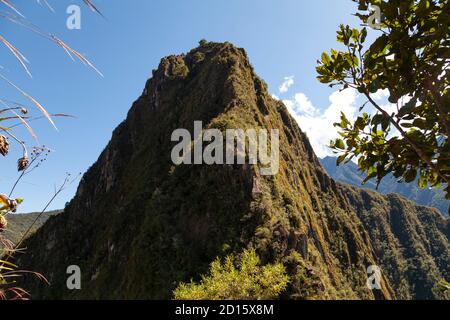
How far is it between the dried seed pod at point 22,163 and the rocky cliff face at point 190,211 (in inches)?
932

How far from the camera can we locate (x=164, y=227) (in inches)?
1528

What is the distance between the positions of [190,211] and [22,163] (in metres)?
35.6

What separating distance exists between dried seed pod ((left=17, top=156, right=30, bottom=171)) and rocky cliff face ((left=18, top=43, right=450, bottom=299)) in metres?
23.7

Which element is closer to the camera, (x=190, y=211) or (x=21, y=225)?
(x=190, y=211)

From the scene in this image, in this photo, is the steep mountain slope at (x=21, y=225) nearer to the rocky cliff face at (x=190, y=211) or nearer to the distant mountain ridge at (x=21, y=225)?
the distant mountain ridge at (x=21, y=225)

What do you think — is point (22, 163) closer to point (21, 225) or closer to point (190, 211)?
point (190, 211)

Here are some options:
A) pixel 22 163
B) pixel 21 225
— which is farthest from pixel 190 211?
pixel 21 225

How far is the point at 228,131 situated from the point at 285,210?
11107 mm

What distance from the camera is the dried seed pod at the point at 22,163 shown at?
7.44 feet

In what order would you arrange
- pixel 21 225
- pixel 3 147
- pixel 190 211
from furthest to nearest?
pixel 21 225
pixel 190 211
pixel 3 147

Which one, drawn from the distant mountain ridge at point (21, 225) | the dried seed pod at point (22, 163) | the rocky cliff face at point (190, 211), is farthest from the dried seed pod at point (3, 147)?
the rocky cliff face at point (190, 211)

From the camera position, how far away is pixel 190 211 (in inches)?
1473

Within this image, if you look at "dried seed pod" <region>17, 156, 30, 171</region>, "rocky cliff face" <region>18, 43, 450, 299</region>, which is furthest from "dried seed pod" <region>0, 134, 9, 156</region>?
"rocky cliff face" <region>18, 43, 450, 299</region>

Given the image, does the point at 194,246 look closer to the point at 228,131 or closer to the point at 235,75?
the point at 228,131
